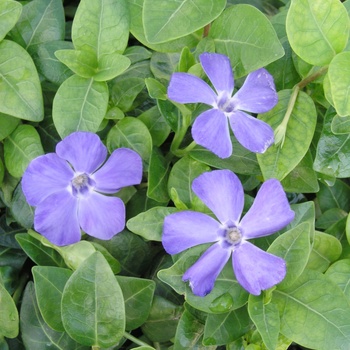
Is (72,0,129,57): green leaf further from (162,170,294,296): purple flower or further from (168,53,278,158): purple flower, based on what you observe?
(162,170,294,296): purple flower

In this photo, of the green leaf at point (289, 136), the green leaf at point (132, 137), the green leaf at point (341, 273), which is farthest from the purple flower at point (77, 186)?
the green leaf at point (341, 273)

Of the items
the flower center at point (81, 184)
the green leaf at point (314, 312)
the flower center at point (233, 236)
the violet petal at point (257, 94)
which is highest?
the violet petal at point (257, 94)

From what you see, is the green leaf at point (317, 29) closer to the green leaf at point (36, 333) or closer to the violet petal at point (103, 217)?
the violet petal at point (103, 217)

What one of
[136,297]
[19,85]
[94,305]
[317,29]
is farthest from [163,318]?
[317,29]

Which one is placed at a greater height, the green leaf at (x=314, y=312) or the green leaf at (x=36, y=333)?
the green leaf at (x=314, y=312)

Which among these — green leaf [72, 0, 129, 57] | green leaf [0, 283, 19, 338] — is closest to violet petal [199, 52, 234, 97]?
green leaf [72, 0, 129, 57]

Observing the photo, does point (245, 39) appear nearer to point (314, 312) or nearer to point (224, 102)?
point (224, 102)
